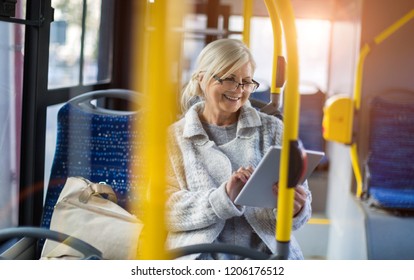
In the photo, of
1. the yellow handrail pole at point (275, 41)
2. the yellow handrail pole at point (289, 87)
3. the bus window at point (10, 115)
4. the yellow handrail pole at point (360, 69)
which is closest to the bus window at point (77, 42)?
the bus window at point (10, 115)

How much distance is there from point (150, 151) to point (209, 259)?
2.02 feet

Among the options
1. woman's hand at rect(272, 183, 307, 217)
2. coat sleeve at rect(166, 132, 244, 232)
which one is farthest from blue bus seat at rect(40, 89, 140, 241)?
woman's hand at rect(272, 183, 307, 217)

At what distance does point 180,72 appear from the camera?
5.32ft

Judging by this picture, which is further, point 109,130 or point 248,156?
point 109,130

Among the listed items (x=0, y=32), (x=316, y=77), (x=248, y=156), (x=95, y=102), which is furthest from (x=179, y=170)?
(x=316, y=77)

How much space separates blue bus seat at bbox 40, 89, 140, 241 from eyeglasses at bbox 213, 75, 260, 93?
1.15 ft

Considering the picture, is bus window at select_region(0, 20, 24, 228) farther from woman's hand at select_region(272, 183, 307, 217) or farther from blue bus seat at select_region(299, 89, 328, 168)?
blue bus seat at select_region(299, 89, 328, 168)

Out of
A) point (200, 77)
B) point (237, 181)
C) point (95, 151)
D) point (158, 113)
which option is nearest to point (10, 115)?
point (95, 151)

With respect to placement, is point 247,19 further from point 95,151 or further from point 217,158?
point 95,151

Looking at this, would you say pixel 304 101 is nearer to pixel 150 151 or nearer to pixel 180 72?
pixel 180 72

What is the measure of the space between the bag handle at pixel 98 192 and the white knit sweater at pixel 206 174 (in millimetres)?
252

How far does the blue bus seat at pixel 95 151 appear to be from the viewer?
5.83 feet

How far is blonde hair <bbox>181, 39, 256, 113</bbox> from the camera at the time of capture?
1.56 metres

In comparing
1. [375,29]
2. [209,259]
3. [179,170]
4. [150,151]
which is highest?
[375,29]
